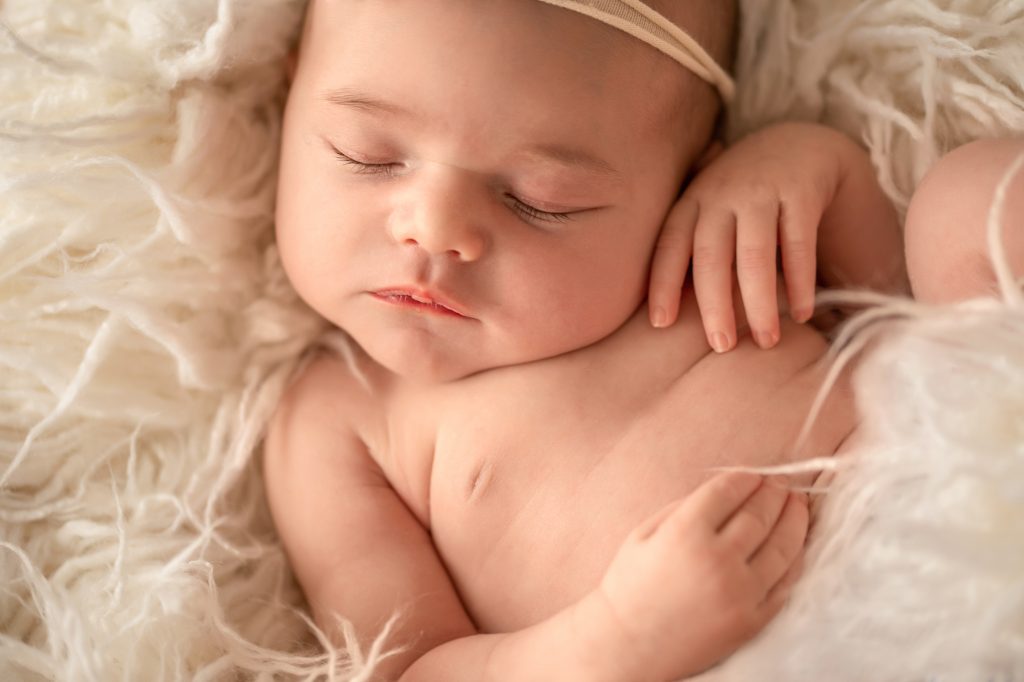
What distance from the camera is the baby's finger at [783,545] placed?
93 centimetres

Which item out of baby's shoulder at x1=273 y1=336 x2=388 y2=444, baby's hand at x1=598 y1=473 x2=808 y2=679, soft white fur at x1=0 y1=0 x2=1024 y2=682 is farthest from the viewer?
baby's shoulder at x1=273 y1=336 x2=388 y2=444

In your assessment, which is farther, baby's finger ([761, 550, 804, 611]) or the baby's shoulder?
the baby's shoulder

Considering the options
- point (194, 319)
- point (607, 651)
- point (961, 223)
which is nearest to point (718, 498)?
point (607, 651)

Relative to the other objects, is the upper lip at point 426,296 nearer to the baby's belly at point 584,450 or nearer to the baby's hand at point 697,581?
the baby's belly at point 584,450

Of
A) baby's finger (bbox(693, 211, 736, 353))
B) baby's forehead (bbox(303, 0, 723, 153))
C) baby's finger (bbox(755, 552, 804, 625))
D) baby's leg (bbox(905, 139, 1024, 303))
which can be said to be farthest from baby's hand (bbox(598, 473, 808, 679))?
baby's forehead (bbox(303, 0, 723, 153))

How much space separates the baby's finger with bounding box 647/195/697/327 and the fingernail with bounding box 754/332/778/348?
95 mm

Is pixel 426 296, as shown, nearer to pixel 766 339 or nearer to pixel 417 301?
pixel 417 301

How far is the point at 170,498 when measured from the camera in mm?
1141

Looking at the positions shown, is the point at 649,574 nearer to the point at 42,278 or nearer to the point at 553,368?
the point at 553,368

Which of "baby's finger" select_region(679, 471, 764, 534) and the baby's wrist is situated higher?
"baby's finger" select_region(679, 471, 764, 534)

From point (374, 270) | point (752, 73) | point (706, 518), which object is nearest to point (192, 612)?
point (374, 270)

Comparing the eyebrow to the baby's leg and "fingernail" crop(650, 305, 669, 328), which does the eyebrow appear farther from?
the baby's leg

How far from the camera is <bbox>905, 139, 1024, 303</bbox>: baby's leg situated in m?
1.00

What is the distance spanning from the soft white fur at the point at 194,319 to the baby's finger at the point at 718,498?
0.09m
